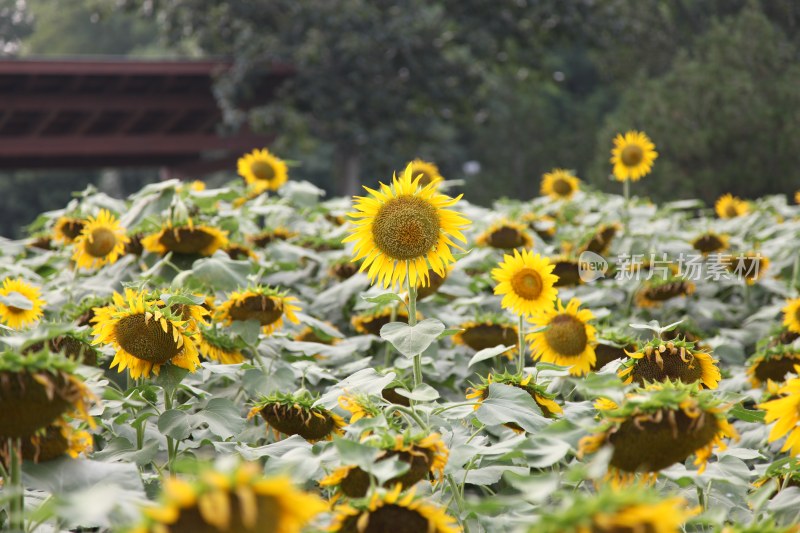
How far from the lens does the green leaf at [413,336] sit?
73.7 inches

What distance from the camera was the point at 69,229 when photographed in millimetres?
Result: 3264

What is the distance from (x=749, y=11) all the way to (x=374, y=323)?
12.5 m

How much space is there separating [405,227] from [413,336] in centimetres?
30

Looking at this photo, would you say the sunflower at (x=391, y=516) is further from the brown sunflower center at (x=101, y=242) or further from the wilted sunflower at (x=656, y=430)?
the brown sunflower center at (x=101, y=242)

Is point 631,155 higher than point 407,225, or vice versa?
point 407,225

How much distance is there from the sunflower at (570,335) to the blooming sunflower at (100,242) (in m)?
1.26

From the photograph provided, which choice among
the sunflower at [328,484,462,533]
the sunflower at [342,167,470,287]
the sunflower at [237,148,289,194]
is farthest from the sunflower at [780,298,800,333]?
the sunflower at [237,148,289,194]

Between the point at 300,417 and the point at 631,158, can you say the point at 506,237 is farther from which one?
the point at 300,417

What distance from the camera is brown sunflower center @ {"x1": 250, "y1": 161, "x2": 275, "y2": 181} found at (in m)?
4.26

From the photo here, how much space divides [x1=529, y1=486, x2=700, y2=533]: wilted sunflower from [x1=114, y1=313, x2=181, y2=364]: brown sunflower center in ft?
3.65

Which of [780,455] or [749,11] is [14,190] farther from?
[780,455]

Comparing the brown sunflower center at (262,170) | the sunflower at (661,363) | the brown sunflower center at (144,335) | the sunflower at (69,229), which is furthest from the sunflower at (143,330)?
the brown sunflower center at (262,170)

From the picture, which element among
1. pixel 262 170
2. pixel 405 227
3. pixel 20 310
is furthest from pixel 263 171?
pixel 405 227

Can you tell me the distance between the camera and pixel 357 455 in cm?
132
